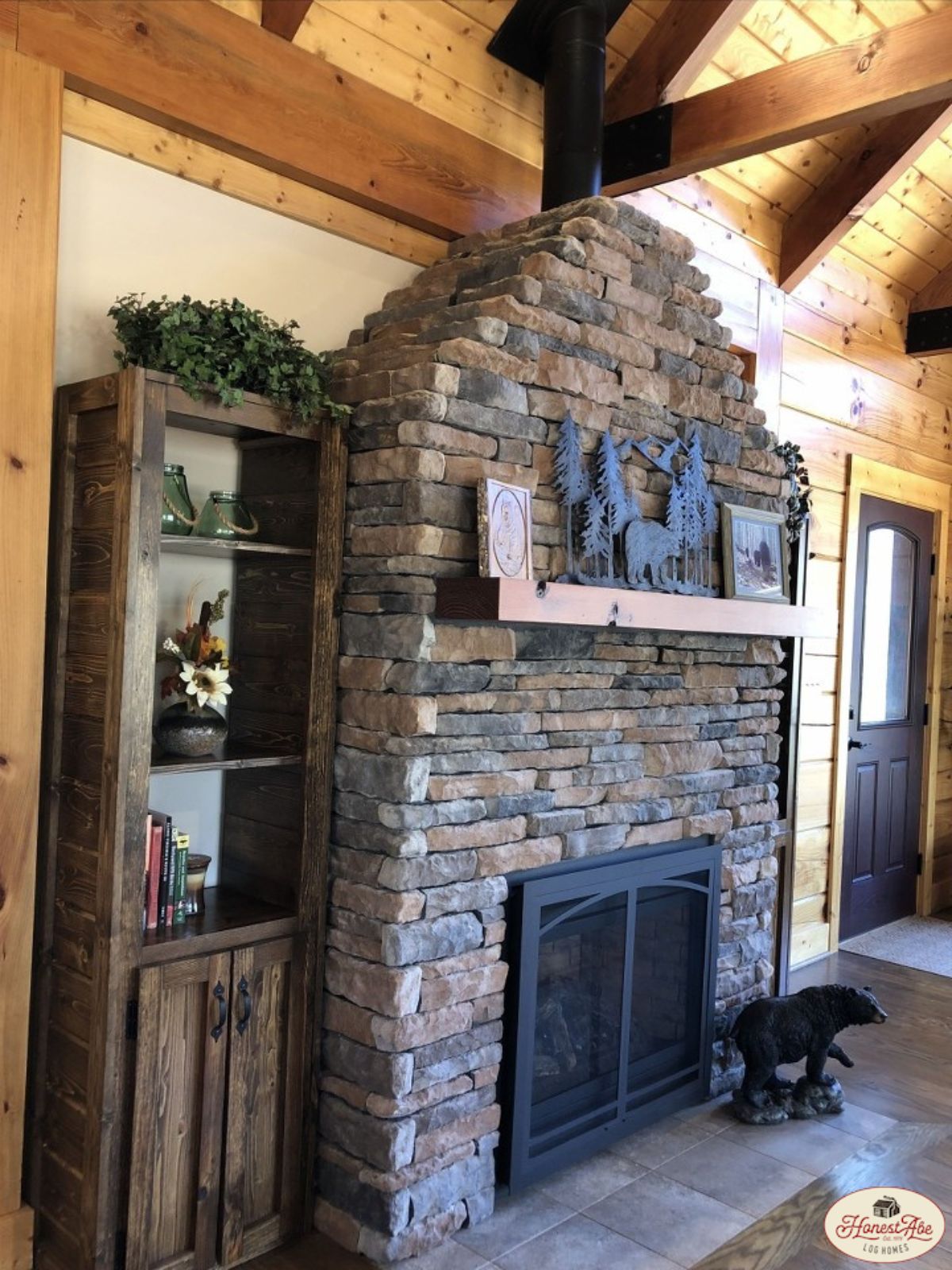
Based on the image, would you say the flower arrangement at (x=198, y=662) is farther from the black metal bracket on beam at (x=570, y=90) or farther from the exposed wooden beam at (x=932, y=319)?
the exposed wooden beam at (x=932, y=319)

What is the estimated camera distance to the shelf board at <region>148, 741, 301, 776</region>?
7.17ft

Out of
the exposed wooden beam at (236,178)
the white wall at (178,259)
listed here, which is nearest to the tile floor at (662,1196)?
the white wall at (178,259)

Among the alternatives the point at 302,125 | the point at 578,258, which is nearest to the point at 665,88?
the point at 578,258

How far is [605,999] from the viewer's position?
2842 millimetres

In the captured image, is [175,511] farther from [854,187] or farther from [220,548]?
[854,187]

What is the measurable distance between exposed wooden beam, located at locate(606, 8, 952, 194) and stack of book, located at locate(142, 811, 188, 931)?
2421 millimetres

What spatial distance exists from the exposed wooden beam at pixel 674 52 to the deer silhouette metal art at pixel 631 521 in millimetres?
1200

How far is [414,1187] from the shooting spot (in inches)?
92.4

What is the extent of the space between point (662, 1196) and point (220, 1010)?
1220 millimetres

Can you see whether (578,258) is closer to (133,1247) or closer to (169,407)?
(169,407)

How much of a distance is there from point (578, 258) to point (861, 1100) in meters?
2.59

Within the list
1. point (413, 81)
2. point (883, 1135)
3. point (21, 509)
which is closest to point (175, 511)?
point (21, 509)

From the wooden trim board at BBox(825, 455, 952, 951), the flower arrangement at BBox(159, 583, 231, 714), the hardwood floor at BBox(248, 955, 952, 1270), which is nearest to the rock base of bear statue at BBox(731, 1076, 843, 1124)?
the hardwood floor at BBox(248, 955, 952, 1270)

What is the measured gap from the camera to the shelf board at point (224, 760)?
2.19m
